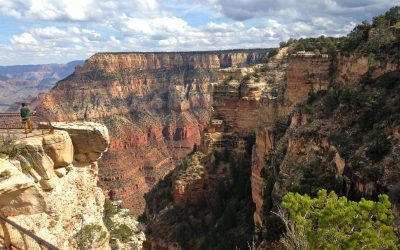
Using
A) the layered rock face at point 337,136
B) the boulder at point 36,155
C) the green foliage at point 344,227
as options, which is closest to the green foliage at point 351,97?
the layered rock face at point 337,136

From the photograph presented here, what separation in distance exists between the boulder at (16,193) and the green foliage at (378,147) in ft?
49.0

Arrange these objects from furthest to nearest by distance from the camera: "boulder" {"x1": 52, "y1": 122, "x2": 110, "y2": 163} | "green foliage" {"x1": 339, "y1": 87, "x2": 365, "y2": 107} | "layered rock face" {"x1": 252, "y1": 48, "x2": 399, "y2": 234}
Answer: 1. "green foliage" {"x1": 339, "y1": 87, "x2": 365, "y2": 107}
2. "layered rock face" {"x1": 252, "y1": 48, "x2": 399, "y2": 234}
3. "boulder" {"x1": 52, "y1": 122, "x2": 110, "y2": 163}

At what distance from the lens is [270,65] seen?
5347cm

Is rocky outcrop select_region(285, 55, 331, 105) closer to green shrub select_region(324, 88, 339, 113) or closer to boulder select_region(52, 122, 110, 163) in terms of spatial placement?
green shrub select_region(324, 88, 339, 113)

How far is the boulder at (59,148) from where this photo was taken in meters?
16.1

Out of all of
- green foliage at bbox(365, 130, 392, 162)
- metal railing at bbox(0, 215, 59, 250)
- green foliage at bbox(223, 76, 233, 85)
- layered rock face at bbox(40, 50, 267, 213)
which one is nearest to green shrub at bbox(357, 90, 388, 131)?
green foliage at bbox(365, 130, 392, 162)

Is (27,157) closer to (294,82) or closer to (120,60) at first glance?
(294,82)

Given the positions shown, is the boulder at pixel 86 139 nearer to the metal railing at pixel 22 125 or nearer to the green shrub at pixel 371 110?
the metal railing at pixel 22 125

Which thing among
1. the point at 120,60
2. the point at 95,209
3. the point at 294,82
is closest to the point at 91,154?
the point at 95,209

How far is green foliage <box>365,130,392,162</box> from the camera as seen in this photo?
2047 cm

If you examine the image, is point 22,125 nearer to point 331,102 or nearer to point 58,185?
point 58,185

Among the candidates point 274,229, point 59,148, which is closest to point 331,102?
point 274,229

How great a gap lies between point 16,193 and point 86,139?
220 inches

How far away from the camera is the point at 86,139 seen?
18141 mm
